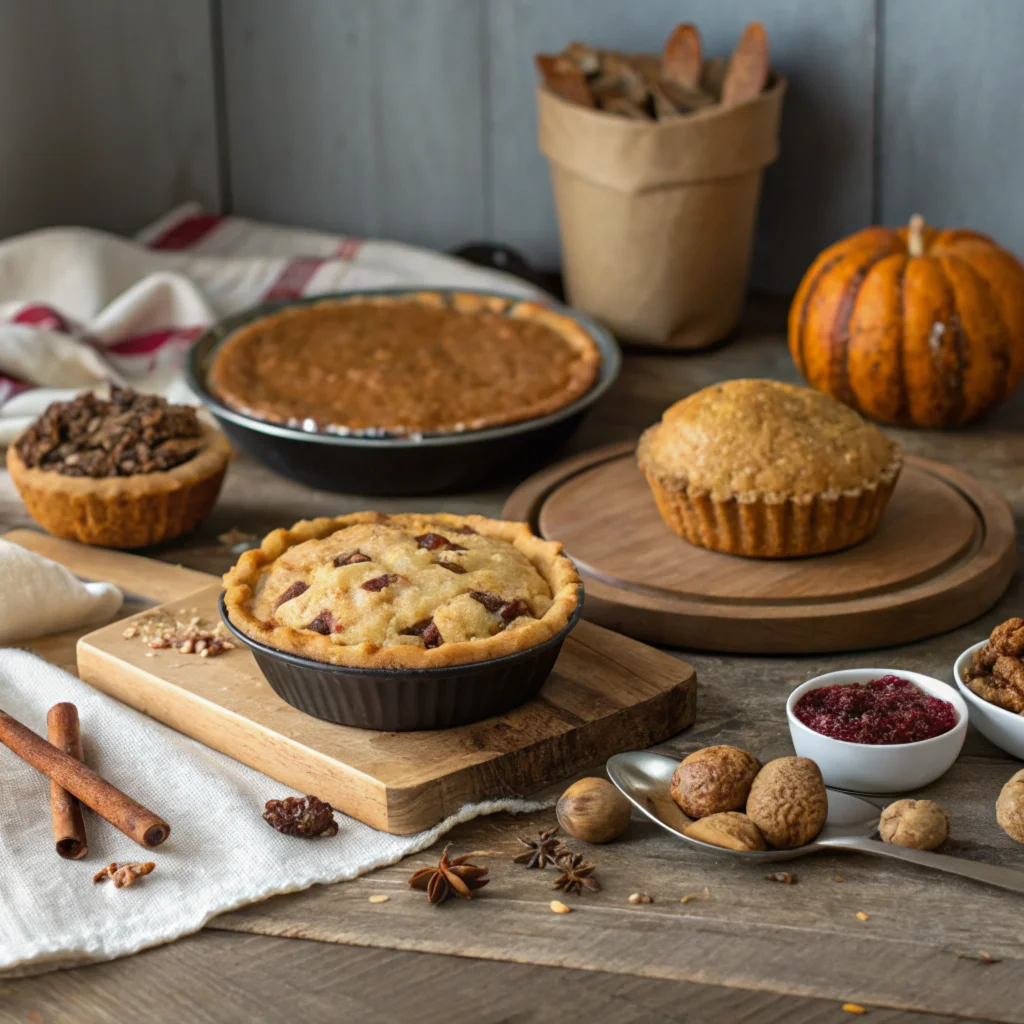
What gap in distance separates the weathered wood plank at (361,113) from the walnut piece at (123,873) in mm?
2926

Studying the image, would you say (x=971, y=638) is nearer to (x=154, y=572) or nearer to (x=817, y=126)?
(x=154, y=572)

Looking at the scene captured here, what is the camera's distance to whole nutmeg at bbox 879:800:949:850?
173 cm

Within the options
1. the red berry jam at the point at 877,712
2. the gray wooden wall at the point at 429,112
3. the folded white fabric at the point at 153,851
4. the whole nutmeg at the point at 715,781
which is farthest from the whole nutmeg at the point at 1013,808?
the gray wooden wall at the point at 429,112

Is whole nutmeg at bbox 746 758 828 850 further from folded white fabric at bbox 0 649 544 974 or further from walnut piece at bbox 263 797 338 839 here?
walnut piece at bbox 263 797 338 839

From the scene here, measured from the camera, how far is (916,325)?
303cm

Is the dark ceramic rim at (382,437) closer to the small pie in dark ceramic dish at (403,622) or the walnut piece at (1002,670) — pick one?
the small pie in dark ceramic dish at (403,622)

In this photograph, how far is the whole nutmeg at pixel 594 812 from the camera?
1.79 meters

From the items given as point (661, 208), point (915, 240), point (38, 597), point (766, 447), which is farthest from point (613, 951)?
point (661, 208)

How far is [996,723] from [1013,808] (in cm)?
21

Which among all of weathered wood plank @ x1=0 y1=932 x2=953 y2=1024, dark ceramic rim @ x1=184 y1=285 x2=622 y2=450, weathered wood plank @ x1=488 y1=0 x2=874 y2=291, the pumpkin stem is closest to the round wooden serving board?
dark ceramic rim @ x1=184 y1=285 x2=622 y2=450

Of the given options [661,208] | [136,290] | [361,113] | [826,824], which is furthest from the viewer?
[361,113]

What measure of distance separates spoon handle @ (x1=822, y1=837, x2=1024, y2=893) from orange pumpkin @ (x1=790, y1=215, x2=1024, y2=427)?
1.57 m

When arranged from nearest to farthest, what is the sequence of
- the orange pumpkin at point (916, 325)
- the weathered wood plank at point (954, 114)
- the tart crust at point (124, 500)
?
1. the tart crust at point (124, 500)
2. the orange pumpkin at point (916, 325)
3. the weathered wood plank at point (954, 114)

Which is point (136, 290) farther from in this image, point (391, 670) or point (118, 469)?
point (391, 670)
